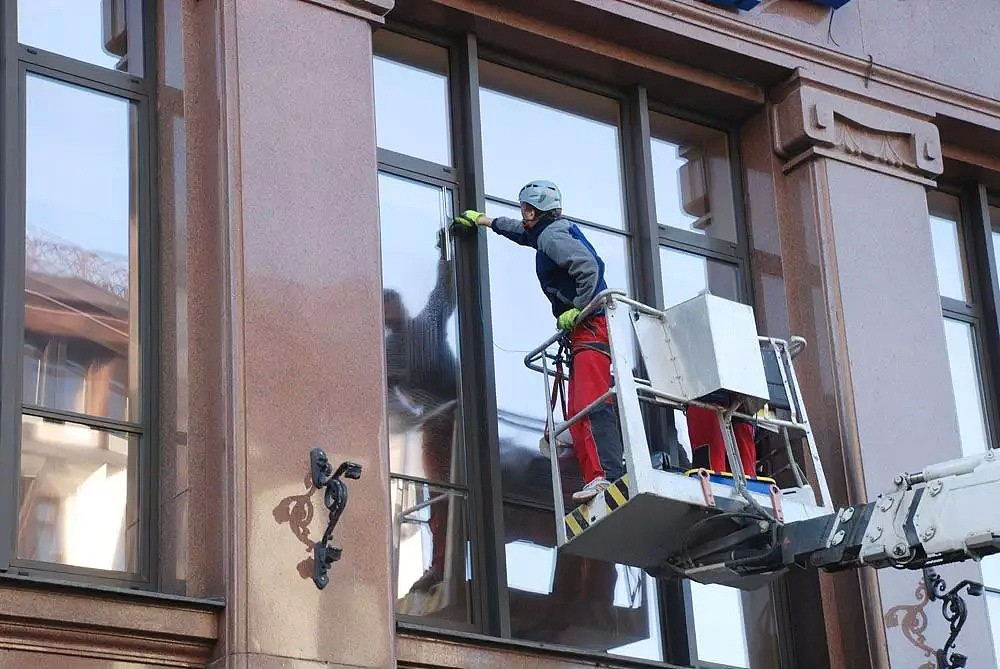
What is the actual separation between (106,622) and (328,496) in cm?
125

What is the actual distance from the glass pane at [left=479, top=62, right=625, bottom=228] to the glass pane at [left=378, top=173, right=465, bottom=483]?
25.0 inches

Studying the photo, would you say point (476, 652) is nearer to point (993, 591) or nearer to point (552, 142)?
point (552, 142)

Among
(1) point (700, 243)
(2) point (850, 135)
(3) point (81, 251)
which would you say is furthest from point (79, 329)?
(2) point (850, 135)

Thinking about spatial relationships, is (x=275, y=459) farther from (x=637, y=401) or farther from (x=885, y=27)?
(x=885, y=27)

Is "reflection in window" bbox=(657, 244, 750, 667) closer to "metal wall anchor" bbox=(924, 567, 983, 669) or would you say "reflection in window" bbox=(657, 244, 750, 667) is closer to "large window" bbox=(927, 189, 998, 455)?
"metal wall anchor" bbox=(924, 567, 983, 669)

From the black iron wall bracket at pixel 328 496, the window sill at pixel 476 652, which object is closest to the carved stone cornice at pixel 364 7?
the black iron wall bracket at pixel 328 496

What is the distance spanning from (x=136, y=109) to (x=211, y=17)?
62 centimetres

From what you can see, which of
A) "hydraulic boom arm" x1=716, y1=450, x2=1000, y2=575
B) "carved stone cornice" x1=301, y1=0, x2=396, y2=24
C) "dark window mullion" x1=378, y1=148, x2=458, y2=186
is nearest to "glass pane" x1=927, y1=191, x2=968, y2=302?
"dark window mullion" x1=378, y1=148, x2=458, y2=186

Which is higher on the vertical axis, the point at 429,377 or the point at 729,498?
the point at 429,377

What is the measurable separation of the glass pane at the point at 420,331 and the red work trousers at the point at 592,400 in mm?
757

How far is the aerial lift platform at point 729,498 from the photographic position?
927 cm

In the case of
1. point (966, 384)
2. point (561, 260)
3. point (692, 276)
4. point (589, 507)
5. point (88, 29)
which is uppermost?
point (88, 29)

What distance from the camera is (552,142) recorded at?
12.2 meters

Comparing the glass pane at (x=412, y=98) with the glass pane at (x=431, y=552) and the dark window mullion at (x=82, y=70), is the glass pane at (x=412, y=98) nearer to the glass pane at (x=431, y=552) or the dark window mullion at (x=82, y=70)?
the dark window mullion at (x=82, y=70)
